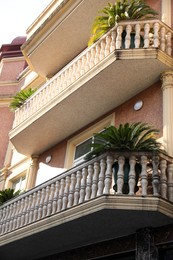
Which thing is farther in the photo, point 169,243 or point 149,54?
point 149,54

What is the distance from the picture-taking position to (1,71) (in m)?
22.5

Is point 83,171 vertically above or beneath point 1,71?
beneath

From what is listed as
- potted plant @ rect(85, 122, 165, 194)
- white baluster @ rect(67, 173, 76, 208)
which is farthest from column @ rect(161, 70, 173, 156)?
white baluster @ rect(67, 173, 76, 208)

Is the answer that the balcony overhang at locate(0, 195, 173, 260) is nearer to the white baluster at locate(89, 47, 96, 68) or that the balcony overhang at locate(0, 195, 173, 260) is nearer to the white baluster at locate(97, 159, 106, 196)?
the white baluster at locate(97, 159, 106, 196)

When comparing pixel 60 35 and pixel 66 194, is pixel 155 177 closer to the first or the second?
pixel 66 194

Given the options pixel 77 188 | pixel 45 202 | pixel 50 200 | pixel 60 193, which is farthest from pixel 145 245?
pixel 45 202

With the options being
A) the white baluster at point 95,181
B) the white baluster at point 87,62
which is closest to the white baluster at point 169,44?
the white baluster at point 87,62

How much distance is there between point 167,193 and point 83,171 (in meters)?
1.92

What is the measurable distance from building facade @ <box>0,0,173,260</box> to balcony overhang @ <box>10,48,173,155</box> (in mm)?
27

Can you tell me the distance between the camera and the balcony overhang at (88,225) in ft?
26.7

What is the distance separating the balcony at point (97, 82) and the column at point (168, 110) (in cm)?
26

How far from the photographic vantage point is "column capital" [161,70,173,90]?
10523 mm

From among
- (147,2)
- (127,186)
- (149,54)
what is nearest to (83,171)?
(127,186)

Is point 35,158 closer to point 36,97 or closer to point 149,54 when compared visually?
point 36,97
